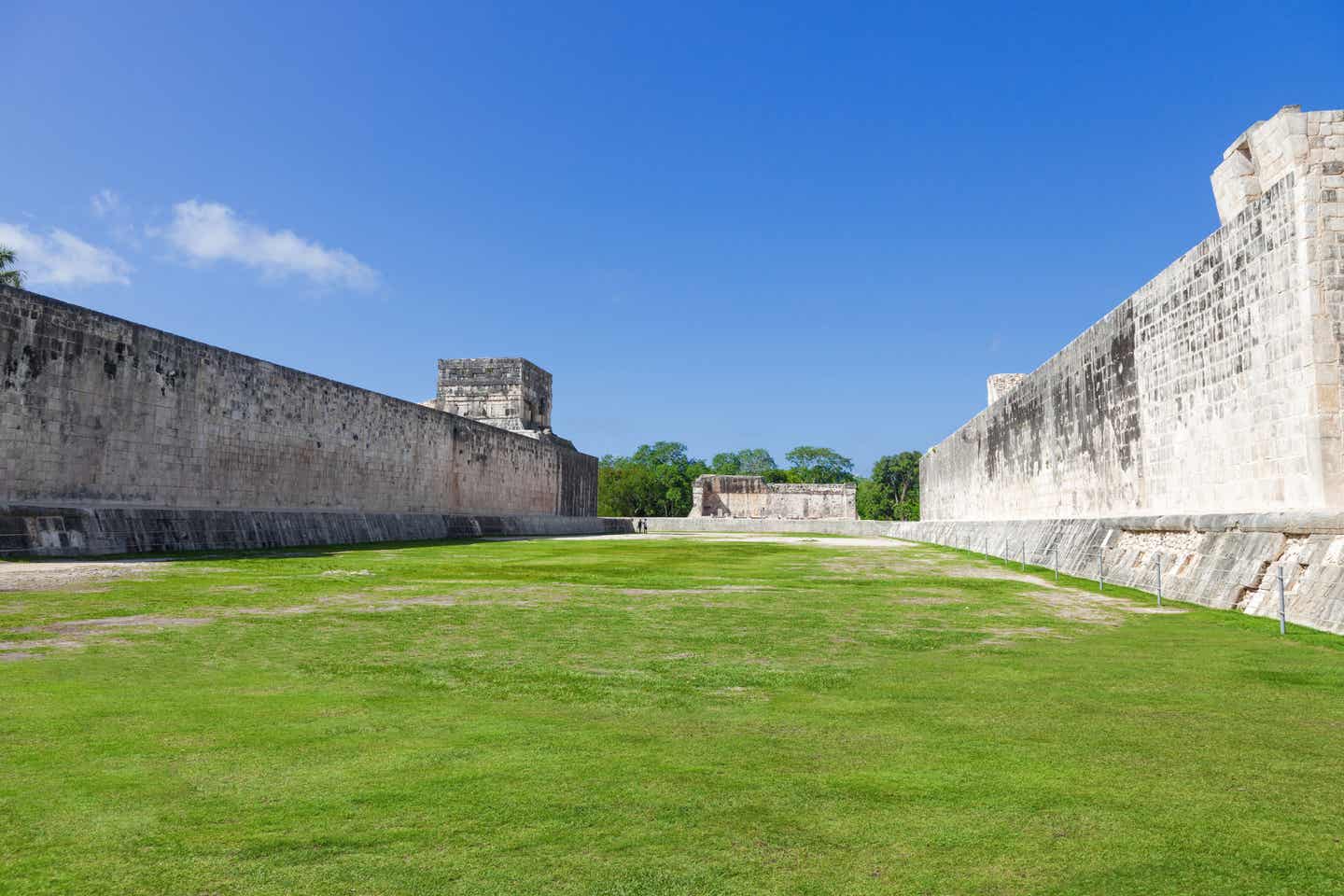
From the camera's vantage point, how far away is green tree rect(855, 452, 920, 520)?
94.5 meters

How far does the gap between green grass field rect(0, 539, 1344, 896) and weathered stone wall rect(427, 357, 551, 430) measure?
120 feet

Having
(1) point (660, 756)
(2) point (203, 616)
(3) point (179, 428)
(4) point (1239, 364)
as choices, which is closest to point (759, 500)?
(3) point (179, 428)

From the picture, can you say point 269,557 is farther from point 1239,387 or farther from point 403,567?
point 1239,387

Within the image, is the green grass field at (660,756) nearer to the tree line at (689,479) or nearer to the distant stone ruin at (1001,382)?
the distant stone ruin at (1001,382)

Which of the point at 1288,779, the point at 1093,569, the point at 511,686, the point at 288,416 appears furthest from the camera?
the point at 288,416

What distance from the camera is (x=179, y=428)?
1780cm

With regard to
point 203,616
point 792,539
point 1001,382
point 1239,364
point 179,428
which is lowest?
point 792,539

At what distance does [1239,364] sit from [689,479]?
298ft

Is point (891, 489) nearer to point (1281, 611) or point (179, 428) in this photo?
point (179, 428)

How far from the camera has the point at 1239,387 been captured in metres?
9.55

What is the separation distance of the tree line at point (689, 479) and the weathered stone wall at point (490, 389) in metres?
27.2

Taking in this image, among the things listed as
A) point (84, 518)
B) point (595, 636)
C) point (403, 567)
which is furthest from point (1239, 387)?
point (84, 518)

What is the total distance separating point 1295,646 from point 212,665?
23.5 feet

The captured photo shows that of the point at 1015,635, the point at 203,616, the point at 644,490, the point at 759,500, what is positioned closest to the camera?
the point at 1015,635
